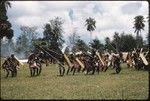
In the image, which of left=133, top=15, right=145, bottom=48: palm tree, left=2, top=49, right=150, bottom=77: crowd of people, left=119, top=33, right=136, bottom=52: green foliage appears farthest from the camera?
left=133, top=15, right=145, bottom=48: palm tree

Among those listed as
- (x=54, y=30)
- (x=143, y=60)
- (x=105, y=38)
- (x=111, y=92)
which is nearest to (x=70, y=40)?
(x=54, y=30)

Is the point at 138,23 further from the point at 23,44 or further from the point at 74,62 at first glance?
the point at 74,62

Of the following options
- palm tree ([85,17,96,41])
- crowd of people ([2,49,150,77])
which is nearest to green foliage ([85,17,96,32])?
palm tree ([85,17,96,41])

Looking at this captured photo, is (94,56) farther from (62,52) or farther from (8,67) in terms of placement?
(8,67)

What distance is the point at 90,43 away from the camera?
379ft

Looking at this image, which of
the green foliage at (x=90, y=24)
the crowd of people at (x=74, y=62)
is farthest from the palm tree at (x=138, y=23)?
the crowd of people at (x=74, y=62)

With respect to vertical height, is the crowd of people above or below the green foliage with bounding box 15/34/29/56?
above

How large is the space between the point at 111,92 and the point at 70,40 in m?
133

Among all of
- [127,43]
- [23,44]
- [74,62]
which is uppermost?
[74,62]

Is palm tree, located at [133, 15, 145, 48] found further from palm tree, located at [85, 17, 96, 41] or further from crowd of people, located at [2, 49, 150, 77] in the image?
crowd of people, located at [2, 49, 150, 77]

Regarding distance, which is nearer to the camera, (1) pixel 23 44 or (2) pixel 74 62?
(2) pixel 74 62

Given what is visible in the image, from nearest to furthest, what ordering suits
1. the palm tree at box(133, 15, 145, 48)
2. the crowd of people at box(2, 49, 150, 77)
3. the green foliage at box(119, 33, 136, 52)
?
the crowd of people at box(2, 49, 150, 77), the green foliage at box(119, 33, 136, 52), the palm tree at box(133, 15, 145, 48)

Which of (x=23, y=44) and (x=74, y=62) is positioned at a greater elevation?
(x=74, y=62)

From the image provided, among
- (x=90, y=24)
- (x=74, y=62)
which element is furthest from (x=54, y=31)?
(x=74, y=62)
